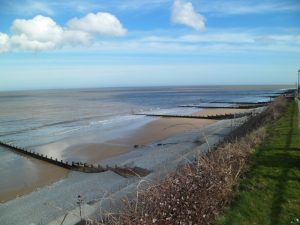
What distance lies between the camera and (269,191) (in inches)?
316

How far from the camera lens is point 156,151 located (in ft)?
76.6

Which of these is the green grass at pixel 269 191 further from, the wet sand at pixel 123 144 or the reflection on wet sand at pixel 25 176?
the reflection on wet sand at pixel 25 176

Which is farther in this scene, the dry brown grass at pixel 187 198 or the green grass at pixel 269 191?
the green grass at pixel 269 191

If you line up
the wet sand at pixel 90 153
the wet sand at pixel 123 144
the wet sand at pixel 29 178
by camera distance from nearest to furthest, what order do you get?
1. the wet sand at pixel 29 178
2. the wet sand at pixel 90 153
3. the wet sand at pixel 123 144

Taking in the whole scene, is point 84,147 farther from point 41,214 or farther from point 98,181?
point 41,214

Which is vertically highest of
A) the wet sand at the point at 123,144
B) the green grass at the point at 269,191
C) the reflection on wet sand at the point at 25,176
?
the green grass at the point at 269,191

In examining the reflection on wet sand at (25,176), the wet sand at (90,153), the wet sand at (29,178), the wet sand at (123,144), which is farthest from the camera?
the wet sand at (123,144)

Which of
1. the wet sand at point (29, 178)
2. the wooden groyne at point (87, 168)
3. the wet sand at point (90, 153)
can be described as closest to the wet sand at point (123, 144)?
the wet sand at point (90, 153)

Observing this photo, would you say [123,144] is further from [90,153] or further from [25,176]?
[25,176]

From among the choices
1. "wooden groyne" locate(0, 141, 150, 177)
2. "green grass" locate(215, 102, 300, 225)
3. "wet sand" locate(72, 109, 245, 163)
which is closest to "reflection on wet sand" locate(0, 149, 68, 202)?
"wooden groyne" locate(0, 141, 150, 177)

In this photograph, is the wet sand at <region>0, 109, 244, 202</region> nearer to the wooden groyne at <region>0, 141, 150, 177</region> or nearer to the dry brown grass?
the wooden groyne at <region>0, 141, 150, 177</region>

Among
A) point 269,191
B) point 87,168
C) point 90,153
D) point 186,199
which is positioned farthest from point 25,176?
point 269,191

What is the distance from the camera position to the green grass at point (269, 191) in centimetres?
672

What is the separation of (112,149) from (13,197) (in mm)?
11354
